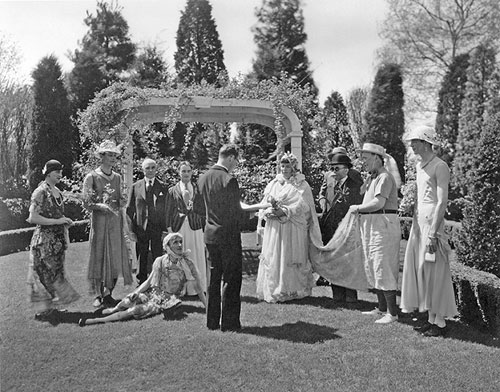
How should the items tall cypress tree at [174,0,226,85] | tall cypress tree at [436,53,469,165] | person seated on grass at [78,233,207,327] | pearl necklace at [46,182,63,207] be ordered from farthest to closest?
tall cypress tree at [436,53,469,165] → tall cypress tree at [174,0,226,85] → pearl necklace at [46,182,63,207] → person seated on grass at [78,233,207,327]

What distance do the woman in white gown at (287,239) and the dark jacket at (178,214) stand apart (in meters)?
0.97

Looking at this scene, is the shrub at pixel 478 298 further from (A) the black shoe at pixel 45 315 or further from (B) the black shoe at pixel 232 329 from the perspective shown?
(A) the black shoe at pixel 45 315

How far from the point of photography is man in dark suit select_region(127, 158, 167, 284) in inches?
270

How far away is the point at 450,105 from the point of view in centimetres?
1652

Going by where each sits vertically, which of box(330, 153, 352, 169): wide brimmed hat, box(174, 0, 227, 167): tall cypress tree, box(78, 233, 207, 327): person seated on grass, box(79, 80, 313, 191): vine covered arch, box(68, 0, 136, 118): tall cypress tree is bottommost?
box(78, 233, 207, 327): person seated on grass

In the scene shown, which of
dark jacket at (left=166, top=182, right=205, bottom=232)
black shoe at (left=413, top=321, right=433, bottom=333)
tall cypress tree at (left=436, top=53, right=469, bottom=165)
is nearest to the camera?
black shoe at (left=413, top=321, right=433, bottom=333)

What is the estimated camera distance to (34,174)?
50.1ft

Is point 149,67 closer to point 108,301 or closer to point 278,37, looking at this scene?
point 278,37

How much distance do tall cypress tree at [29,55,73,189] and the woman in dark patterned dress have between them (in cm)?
1034

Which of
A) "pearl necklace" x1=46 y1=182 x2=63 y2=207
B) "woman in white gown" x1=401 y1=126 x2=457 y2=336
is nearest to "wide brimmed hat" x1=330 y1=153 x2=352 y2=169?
"woman in white gown" x1=401 y1=126 x2=457 y2=336

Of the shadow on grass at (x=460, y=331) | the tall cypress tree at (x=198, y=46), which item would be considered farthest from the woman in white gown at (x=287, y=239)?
the tall cypress tree at (x=198, y=46)

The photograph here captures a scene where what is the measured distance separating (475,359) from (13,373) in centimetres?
373

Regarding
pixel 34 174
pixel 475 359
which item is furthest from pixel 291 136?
pixel 34 174

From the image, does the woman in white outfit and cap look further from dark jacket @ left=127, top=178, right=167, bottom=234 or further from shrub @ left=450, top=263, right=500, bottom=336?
dark jacket @ left=127, top=178, right=167, bottom=234
